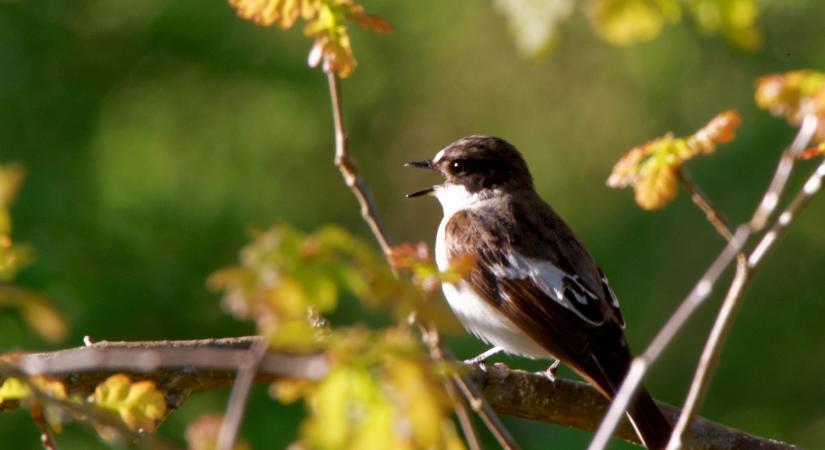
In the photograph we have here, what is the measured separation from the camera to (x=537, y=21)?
255 centimetres

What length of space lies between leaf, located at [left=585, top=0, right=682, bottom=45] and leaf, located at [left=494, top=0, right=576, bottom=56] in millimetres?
70

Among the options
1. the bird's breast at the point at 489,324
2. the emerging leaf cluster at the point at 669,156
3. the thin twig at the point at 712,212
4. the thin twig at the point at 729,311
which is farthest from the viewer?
the bird's breast at the point at 489,324

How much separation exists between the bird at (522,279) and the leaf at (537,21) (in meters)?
2.64

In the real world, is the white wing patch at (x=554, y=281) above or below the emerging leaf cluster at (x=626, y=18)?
below

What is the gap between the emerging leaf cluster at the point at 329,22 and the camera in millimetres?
2863

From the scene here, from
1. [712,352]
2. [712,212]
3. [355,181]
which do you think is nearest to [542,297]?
[712,212]

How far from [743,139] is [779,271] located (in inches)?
50.0

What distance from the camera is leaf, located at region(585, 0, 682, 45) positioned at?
2424 mm

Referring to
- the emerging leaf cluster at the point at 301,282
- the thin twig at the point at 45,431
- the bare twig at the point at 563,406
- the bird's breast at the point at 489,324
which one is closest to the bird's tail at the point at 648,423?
the bare twig at the point at 563,406

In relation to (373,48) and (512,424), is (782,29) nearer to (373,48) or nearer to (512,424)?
(373,48)

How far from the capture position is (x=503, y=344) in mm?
5922

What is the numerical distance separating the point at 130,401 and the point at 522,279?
10.8ft

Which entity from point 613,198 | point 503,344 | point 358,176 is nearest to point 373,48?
point 613,198

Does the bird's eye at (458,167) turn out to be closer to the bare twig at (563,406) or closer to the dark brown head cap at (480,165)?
the dark brown head cap at (480,165)
